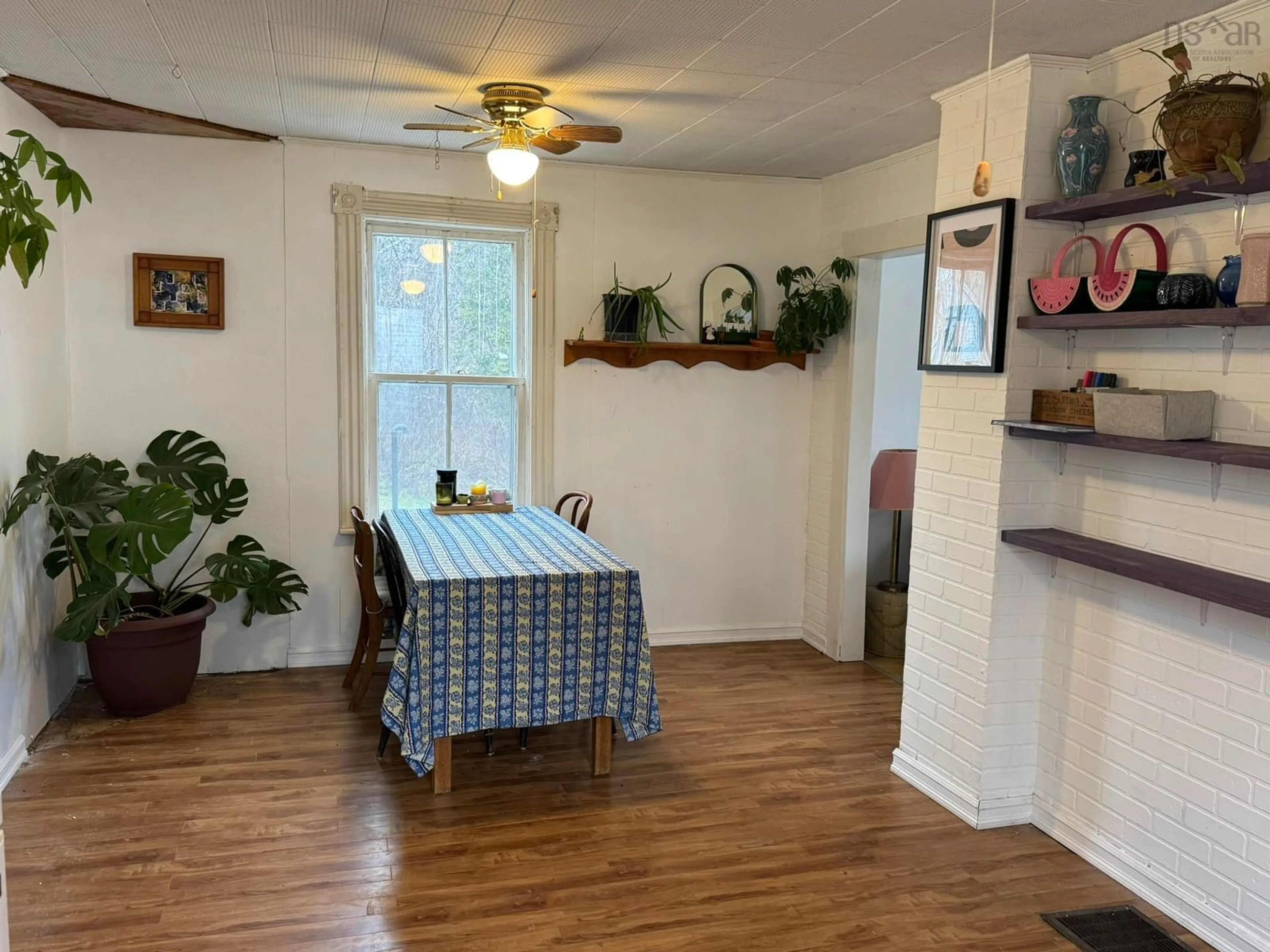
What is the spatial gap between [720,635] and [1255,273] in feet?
11.4

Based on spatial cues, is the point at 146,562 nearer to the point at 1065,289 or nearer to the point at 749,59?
the point at 749,59

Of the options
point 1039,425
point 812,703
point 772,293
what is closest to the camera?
point 1039,425

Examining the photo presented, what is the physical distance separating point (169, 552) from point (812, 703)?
278 cm

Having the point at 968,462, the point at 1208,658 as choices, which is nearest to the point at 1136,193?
the point at 968,462

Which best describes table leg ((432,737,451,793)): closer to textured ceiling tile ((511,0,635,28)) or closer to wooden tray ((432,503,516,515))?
wooden tray ((432,503,516,515))

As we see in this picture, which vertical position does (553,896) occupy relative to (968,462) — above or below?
below

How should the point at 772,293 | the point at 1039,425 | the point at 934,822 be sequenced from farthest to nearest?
the point at 772,293
the point at 934,822
the point at 1039,425

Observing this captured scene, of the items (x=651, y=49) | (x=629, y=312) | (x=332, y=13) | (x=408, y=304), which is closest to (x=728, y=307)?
(x=629, y=312)

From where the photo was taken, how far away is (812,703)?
4.46 metres

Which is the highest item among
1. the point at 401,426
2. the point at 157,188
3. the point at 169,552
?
the point at 157,188

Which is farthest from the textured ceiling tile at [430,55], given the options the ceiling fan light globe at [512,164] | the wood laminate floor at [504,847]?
the wood laminate floor at [504,847]

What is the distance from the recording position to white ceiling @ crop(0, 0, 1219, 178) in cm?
277

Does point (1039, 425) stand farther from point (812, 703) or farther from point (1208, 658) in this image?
point (812, 703)

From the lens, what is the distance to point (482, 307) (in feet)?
16.2
